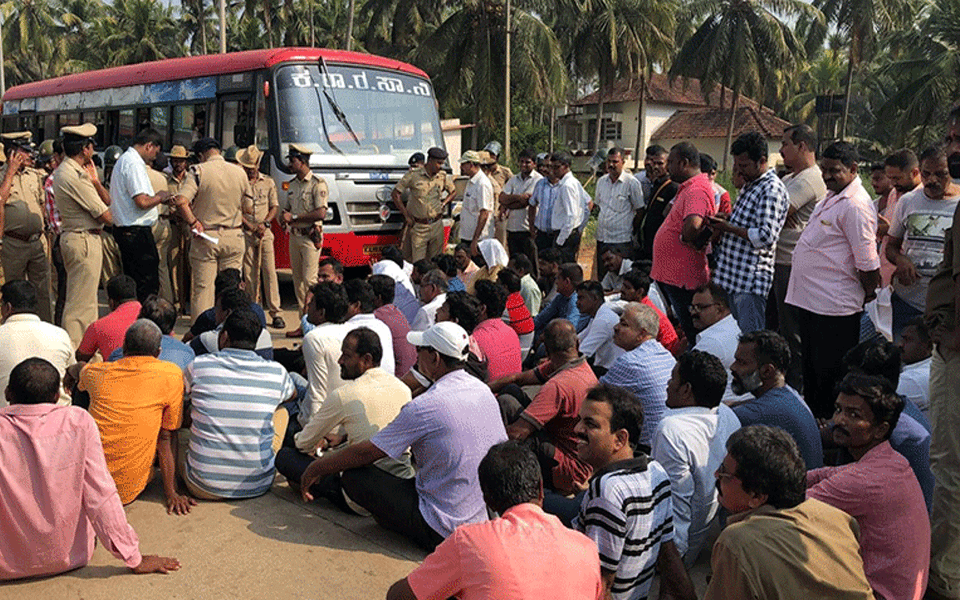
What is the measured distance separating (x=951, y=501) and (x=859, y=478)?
28.3 inches

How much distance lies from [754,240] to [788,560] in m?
3.50

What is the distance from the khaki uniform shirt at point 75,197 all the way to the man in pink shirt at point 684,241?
4632mm

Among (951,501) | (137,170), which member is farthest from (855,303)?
(137,170)

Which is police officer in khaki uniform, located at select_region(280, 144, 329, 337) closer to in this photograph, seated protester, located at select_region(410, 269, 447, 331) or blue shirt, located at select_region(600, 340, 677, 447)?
seated protester, located at select_region(410, 269, 447, 331)

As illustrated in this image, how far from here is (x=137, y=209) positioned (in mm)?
7617

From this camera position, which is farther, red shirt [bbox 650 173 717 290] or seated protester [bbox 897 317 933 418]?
red shirt [bbox 650 173 717 290]

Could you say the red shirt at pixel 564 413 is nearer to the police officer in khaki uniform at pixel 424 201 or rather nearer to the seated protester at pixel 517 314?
the seated protester at pixel 517 314

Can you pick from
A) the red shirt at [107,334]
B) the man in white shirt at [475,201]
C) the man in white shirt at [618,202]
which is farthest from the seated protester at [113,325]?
the man in white shirt at [475,201]

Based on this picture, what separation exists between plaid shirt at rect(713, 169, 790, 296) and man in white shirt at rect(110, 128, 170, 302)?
4851 millimetres

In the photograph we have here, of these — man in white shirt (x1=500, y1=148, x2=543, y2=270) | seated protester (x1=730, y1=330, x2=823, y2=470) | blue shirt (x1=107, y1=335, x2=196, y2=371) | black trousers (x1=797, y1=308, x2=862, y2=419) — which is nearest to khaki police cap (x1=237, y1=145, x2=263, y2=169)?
man in white shirt (x1=500, y1=148, x2=543, y2=270)

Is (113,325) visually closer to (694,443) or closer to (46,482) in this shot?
(46,482)

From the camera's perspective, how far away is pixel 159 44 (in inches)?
1784

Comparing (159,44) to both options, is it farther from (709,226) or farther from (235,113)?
(709,226)

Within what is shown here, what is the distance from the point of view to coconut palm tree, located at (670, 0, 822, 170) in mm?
37719
